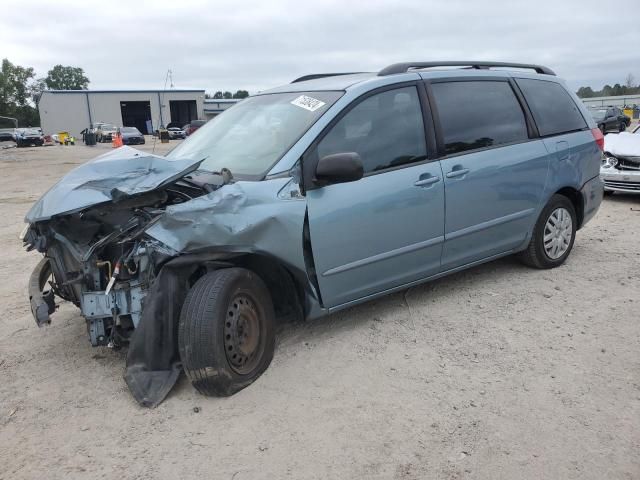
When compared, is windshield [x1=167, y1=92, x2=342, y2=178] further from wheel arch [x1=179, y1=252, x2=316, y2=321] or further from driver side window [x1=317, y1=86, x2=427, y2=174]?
wheel arch [x1=179, y1=252, x2=316, y2=321]

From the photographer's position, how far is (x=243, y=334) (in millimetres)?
3203

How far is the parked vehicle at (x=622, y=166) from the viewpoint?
861 cm

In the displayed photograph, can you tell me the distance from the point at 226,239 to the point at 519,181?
2.66 m

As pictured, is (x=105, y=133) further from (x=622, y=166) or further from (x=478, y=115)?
(x=478, y=115)

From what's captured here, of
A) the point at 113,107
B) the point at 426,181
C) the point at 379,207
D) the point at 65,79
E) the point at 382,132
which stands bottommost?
the point at 379,207

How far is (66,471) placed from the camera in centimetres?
255

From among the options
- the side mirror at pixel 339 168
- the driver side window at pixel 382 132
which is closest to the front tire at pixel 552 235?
the driver side window at pixel 382 132

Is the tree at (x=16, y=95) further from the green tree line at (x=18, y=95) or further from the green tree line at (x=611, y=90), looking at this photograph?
the green tree line at (x=611, y=90)

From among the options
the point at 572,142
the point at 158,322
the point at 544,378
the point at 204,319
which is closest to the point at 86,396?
the point at 158,322

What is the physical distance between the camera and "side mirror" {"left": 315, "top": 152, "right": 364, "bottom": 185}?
3.30 metres

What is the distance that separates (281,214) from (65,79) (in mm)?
132285

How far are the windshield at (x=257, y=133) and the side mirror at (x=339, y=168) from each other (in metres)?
0.31

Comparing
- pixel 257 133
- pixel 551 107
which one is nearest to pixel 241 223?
pixel 257 133

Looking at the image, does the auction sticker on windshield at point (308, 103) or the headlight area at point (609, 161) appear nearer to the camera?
the auction sticker on windshield at point (308, 103)
